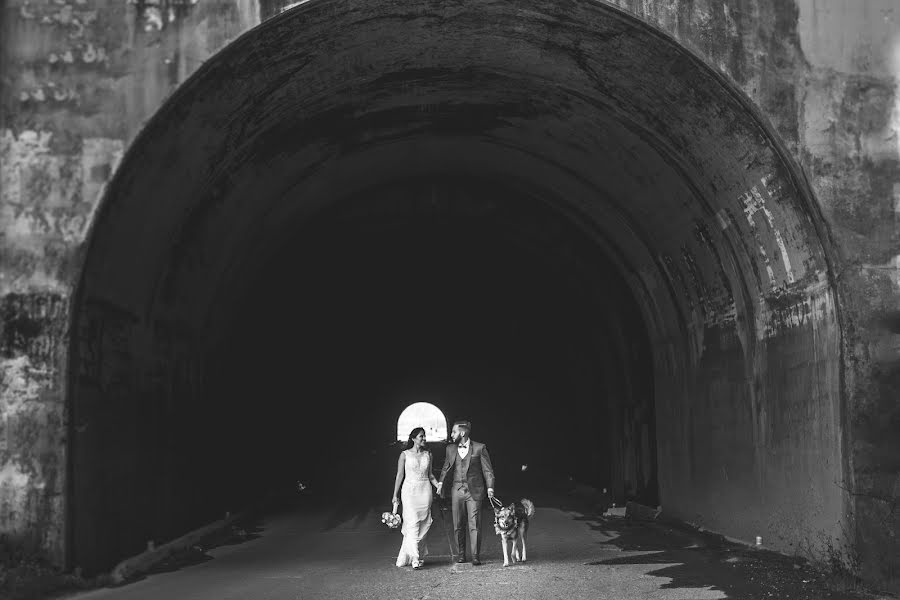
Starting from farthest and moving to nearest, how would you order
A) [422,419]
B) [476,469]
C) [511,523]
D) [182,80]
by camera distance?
[422,419] → [476,469] → [511,523] → [182,80]

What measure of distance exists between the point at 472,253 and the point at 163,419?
377 inches

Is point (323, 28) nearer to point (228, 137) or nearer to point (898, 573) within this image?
point (228, 137)

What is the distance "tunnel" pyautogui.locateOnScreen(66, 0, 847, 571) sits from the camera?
9.33m

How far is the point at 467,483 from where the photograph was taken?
10.8 m

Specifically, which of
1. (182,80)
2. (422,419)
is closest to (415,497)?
(182,80)

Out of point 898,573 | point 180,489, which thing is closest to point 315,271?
point 180,489

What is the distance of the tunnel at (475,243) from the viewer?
9.33m

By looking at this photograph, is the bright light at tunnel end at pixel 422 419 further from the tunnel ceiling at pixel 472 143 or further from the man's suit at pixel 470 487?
the man's suit at pixel 470 487

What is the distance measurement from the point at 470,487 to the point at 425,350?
56.8ft

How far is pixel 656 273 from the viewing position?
1355 centimetres

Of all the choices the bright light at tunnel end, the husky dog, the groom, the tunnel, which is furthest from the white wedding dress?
the bright light at tunnel end

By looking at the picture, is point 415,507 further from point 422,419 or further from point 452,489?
point 422,419

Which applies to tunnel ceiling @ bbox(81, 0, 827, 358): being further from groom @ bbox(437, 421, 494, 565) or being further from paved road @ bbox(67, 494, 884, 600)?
groom @ bbox(437, 421, 494, 565)

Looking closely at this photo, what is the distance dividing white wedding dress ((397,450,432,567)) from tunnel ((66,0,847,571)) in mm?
2810
